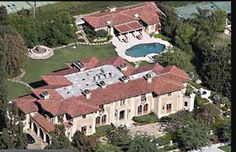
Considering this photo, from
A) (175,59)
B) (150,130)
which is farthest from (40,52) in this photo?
(150,130)

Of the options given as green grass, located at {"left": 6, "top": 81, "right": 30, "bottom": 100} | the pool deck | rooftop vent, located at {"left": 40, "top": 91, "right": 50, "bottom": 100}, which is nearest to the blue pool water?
the pool deck

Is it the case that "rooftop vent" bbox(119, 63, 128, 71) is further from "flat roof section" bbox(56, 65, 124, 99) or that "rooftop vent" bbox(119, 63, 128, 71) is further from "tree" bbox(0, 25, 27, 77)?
"tree" bbox(0, 25, 27, 77)

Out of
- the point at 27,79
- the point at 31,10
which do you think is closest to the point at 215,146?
the point at 27,79

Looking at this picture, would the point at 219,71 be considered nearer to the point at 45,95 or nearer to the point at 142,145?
the point at 142,145

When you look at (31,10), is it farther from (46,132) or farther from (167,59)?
(46,132)

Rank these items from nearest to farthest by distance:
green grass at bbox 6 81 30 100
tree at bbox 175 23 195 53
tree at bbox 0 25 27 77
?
green grass at bbox 6 81 30 100, tree at bbox 0 25 27 77, tree at bbox 175 23 195 53

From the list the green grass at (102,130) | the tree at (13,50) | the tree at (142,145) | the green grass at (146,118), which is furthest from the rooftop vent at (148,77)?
the tree at (13,50)
